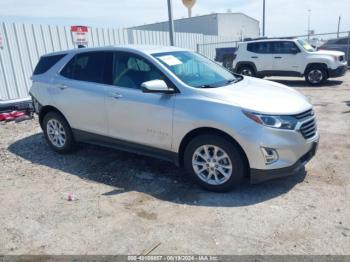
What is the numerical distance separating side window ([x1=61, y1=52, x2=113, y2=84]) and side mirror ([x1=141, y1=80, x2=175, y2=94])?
94cm

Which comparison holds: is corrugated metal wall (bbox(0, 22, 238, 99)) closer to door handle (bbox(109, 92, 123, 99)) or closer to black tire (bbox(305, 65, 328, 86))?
door handle (bbox(109, 92, 123, 99))

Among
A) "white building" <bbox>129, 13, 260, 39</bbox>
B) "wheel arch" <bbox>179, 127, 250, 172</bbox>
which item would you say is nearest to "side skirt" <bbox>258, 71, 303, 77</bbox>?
"wheel arch" <bbox>179, 127, 250, 172</bbox>

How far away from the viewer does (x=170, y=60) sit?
14.7ft

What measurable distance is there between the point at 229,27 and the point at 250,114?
114ft

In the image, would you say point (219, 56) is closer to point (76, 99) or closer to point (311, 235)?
point (76, 99)

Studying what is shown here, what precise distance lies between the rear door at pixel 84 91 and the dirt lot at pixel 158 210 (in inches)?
26.2

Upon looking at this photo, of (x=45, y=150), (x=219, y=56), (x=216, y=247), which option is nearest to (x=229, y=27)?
(x=219, y=56)

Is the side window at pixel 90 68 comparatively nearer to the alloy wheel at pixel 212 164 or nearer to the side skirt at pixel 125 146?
the side skirt at pixel 125 146

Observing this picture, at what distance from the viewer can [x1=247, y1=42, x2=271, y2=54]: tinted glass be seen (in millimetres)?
12953

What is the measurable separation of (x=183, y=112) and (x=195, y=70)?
88 centimetres

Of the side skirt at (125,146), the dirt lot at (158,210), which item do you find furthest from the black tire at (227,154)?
the side skirt at (125,146)

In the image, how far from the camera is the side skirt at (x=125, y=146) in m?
4.31

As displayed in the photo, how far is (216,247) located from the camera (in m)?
3.01

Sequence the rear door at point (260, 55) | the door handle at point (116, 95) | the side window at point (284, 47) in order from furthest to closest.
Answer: the rear door at point (260, 55) → the side window at point (284, 47) → the door handle at point (116, 95)
